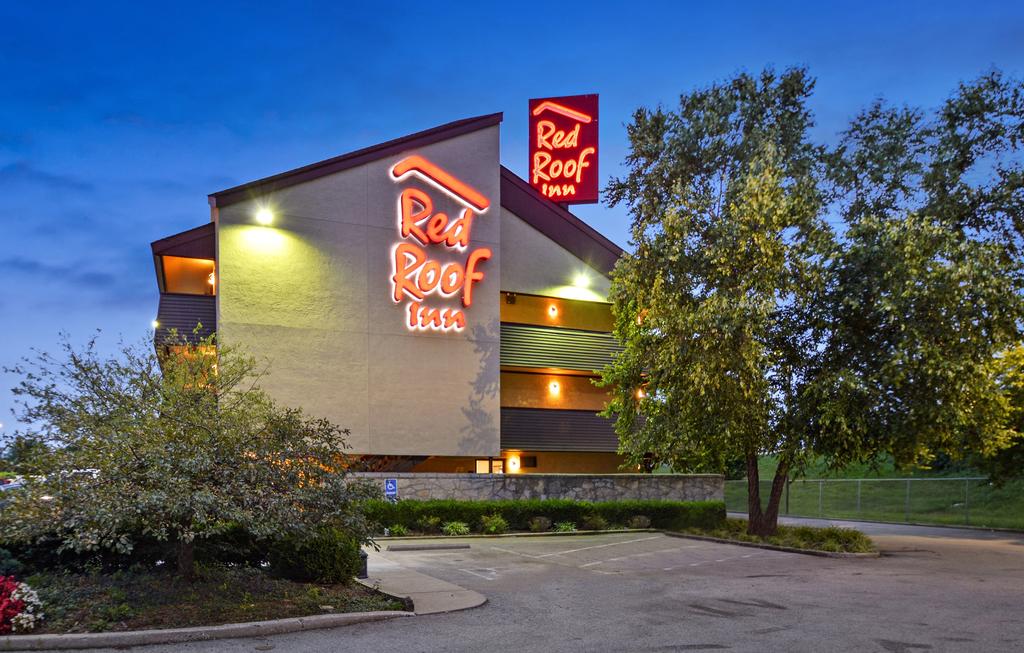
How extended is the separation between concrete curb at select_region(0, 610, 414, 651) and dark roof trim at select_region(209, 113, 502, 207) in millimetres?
17498

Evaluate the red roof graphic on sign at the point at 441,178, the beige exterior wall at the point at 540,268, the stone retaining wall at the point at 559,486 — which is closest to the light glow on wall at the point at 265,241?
the red roof graphic on sign at the point at 441,178

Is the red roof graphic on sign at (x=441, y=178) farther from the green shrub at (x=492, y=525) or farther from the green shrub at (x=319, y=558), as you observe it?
the green shrub at (x=319, y=558)

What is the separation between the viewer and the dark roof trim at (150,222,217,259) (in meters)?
26.3

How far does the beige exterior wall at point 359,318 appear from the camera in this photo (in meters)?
26.5

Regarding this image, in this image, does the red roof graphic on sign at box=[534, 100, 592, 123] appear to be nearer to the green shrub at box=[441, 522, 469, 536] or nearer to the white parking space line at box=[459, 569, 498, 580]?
the green shrub at box=[441, 522, 469, 536]

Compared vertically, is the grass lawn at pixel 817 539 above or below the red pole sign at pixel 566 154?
below

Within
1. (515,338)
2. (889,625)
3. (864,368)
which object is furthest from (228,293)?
(889,625)

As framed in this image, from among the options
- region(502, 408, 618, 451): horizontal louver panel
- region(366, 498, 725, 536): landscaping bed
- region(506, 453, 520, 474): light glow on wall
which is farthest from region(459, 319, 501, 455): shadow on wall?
region(506, 453, 520, 474): light glow on wall

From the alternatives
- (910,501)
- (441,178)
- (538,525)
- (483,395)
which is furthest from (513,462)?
(910,501)

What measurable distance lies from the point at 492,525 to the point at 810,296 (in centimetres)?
1108

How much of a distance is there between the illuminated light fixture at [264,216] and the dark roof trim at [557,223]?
9186mm

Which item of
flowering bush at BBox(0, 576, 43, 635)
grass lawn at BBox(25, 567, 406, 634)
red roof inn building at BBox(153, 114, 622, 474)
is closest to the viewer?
Result: flowering bush at BBox(0, 576, 43, 635)

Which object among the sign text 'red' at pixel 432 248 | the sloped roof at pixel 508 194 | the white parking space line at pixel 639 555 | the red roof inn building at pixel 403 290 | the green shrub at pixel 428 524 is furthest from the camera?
the sign text 'red' at pixel 432 248

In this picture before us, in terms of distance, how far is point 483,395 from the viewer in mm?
29625
